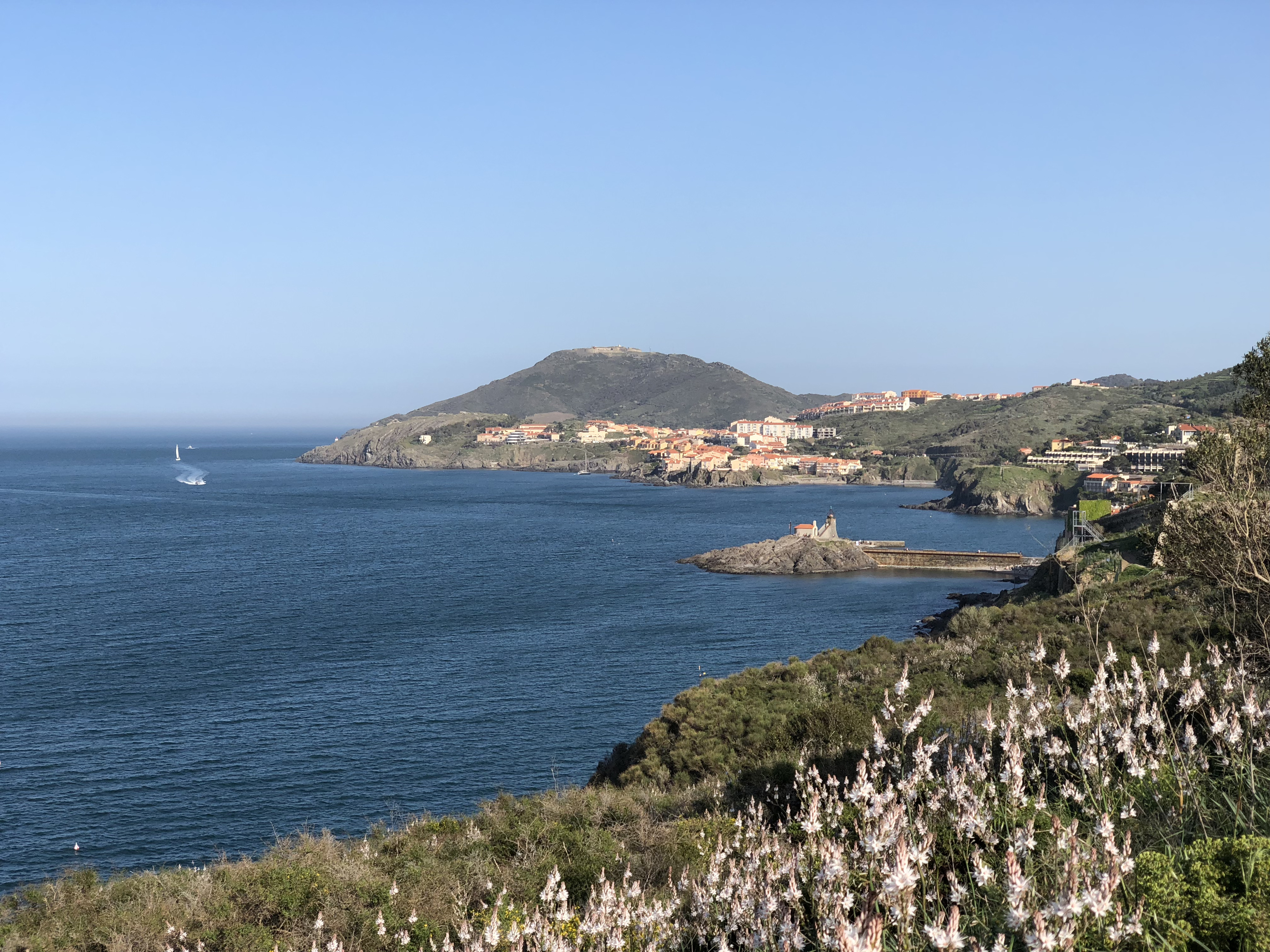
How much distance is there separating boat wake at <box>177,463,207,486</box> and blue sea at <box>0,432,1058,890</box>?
34316 mm

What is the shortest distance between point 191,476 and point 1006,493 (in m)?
107

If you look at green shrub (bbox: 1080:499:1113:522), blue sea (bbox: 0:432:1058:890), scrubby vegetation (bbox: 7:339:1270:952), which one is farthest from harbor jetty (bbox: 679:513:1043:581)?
scrubby vegetation (bbox: 7:339:1270:952)

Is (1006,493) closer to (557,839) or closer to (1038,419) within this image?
(1038,419)

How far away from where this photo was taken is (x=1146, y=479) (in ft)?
313

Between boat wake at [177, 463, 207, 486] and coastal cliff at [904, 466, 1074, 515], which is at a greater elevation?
boat wake at [177, 463, 207, 486]

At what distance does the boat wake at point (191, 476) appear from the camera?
410 ft

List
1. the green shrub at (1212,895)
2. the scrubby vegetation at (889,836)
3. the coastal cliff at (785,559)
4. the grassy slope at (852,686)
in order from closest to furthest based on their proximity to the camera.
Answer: the green shrub at (1212,895), the scrubby vegetation at (889,836), the grassy slope at (852,686), the coastal cliff at (785,559)

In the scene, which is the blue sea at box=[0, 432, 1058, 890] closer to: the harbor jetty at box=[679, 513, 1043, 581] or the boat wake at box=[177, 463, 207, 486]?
the harbor jetty at box=[679, 513, 1043, 581]

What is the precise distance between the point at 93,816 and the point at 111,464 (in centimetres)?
16370

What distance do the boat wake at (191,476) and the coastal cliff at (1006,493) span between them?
88.4 m

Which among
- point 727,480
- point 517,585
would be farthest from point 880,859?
point 727,480

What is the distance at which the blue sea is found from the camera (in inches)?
917

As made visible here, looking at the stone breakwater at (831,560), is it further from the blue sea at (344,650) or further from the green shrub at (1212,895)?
the green shrub at (1212,895)

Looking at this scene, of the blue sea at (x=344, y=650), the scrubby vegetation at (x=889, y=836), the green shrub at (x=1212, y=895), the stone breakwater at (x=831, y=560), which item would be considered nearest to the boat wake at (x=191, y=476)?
the blue sea at (x=344, y=650)
